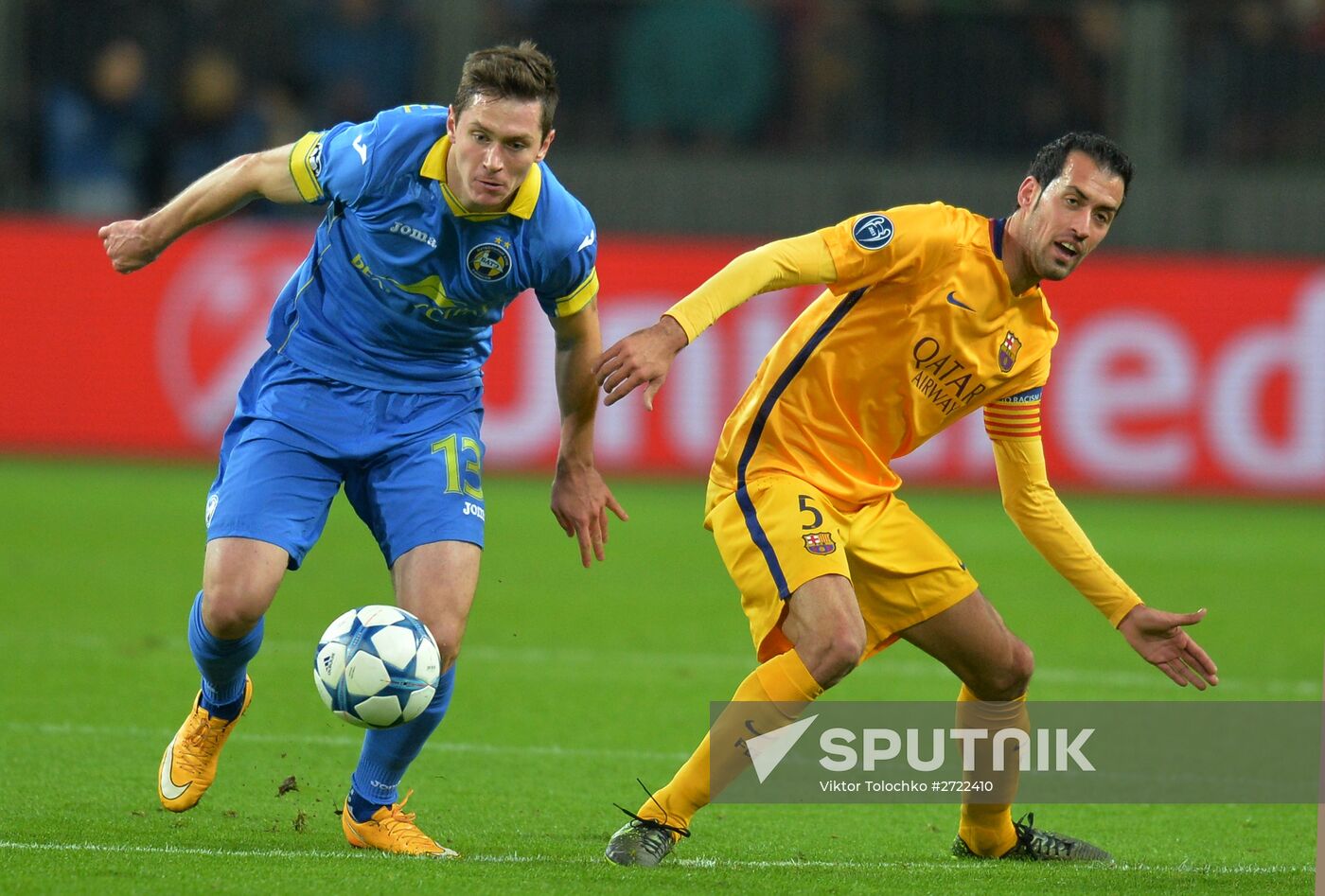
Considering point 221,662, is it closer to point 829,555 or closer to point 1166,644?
point 829,555

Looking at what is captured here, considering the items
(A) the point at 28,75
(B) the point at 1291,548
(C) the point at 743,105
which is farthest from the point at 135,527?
(B) the point at 1291,548

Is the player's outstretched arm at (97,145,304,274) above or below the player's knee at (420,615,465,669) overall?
above

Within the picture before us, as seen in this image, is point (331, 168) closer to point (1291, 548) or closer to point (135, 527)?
point (135, 527)

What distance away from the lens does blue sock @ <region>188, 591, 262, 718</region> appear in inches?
205

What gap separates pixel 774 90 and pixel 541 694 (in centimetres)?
945

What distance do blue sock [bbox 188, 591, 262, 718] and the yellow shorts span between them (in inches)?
55.8

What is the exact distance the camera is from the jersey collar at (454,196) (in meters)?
5.14

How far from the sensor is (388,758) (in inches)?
203

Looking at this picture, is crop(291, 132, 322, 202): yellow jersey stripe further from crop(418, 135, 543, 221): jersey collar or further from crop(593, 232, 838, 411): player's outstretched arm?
crop(593, 232, 838, 411): player's outstretched arm

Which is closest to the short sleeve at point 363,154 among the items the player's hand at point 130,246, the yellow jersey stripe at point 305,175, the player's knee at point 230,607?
the yellow jersey stripe at point 305,175

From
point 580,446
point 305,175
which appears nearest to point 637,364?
point 580,446

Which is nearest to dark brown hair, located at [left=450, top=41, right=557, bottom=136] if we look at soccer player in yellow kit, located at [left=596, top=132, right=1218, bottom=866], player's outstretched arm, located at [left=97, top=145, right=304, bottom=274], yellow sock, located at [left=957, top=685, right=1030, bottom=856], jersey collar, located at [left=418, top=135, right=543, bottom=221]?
jersey collar, located at [left=418, top=135, right=543, bottom=221]

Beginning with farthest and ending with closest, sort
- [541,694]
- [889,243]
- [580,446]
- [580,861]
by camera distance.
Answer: [541,694], [580,446], [889,243], [580,861]

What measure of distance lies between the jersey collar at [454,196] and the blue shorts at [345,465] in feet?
1.93
